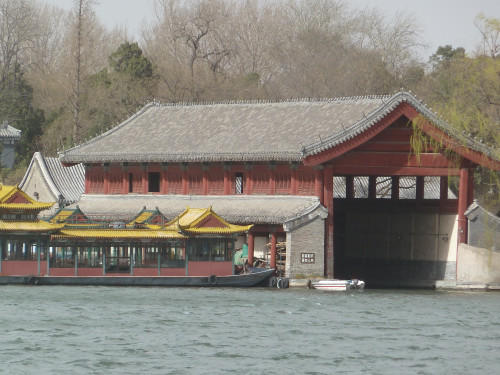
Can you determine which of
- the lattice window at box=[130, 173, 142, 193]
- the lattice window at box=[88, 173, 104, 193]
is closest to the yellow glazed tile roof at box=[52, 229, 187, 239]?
the lattice window at box=[130, 173, 142, 193]

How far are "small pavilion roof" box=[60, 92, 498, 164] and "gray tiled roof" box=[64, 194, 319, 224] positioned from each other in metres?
2.15

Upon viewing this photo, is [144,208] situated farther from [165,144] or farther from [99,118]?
[99,118]

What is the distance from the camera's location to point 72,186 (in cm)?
7994

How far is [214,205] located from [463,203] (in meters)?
11.6

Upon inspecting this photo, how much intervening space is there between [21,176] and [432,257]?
1418 inches

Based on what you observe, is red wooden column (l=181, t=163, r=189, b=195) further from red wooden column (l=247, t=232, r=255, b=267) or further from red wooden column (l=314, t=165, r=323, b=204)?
red wooden column (l=314, t=165, r=323, b=204)

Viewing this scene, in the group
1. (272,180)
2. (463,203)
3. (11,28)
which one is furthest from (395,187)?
(11,28)

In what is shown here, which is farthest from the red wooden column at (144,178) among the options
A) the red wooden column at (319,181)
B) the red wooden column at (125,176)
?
the red wooden column at (319,181)

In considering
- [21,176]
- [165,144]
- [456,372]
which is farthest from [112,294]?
[21,176]

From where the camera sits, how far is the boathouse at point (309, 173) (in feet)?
196

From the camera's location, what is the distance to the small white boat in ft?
190

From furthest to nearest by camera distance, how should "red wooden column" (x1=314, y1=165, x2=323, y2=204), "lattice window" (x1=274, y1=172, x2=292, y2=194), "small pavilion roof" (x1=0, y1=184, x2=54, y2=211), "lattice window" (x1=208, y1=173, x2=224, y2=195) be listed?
"lattice window" (x1=208, y1=173, x2=224, y2=195) → "lattice window" (x1=274, y1=172, x2=292, y2=194) → "red wooden column" (x1=314, y1=165, x2=323, y2=204) → "small pavilion roof" (x1=0, y1=184, x2=54, y2=211)

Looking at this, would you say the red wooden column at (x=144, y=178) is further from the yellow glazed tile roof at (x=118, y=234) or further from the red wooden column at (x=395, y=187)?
the red wooden column at (x=395, y=187)

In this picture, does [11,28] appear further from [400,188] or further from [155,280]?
[155,280]
